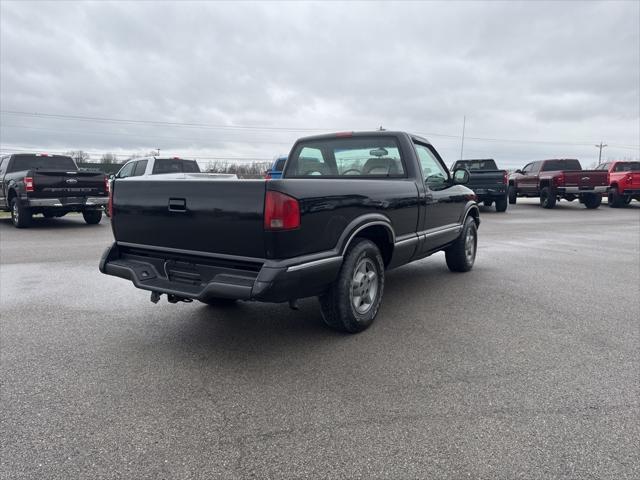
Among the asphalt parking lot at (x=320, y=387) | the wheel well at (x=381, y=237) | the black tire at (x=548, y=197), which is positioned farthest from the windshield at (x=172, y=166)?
the black tire at (x=548, y=197)

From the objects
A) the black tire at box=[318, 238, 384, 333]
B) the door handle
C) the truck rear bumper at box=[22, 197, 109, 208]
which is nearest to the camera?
the door handle

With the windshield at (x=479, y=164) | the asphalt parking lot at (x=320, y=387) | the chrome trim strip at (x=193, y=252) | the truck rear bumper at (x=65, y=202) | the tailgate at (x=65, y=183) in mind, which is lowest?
the asphalt parking lot at (x=320, y=387)

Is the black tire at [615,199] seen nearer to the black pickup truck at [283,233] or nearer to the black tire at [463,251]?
the black tire at [463,251]

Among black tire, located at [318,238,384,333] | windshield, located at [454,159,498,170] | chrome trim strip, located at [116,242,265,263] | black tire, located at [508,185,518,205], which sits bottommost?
black tire, located at [318,238,384,333]

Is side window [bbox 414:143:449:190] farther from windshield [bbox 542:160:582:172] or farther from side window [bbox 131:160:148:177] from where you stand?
windshield [bbox 542:160:582:172]

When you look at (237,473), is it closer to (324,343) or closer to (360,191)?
(324,343)

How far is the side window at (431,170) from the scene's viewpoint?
17.0 feet

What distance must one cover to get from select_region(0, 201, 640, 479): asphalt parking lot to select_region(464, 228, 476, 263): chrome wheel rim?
1068mm

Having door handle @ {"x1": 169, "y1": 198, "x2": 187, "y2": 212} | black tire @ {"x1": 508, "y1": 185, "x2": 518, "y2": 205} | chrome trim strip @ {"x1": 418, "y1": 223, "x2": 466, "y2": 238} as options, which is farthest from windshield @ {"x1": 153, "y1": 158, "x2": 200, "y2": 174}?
black tire @ {"x1": 508, "y1": 185, "x2": 518, "y2": 205}

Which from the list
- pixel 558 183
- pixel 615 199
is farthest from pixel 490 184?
pixel 615 199

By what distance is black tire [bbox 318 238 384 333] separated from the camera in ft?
12.2

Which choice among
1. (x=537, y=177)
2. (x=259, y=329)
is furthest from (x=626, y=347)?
(x=537, y=177)

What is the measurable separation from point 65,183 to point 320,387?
10.4 m

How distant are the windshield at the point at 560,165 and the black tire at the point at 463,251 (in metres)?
15.1
